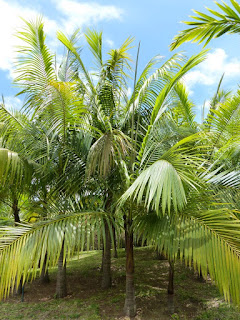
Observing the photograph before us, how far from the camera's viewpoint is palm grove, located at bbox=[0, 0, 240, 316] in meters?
2.97

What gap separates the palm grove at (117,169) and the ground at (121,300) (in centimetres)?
51

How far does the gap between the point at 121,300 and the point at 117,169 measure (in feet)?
10.7

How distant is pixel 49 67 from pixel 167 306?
5745 millimetres

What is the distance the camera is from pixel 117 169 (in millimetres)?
4840

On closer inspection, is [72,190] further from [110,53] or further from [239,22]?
[239,22]

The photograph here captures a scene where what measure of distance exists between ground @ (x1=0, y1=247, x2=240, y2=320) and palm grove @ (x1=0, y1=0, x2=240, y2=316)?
0.51m

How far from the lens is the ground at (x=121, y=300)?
520cm

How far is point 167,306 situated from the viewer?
5.26 m

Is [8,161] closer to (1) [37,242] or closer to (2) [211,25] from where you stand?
(1) [37,242]

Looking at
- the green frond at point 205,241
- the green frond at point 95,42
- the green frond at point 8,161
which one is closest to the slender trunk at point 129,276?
the green frond at point 205,241

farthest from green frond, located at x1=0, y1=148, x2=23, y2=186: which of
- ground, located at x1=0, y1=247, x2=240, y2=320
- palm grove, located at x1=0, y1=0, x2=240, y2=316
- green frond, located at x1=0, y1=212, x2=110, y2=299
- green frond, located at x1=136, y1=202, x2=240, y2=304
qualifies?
ground, located at x1=0, y1=247, x2=240, y2=320

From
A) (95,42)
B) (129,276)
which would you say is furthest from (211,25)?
(129,276)

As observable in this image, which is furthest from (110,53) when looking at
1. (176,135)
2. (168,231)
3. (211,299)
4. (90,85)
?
(211,299)

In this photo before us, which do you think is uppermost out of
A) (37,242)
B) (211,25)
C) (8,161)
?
(211,25)
